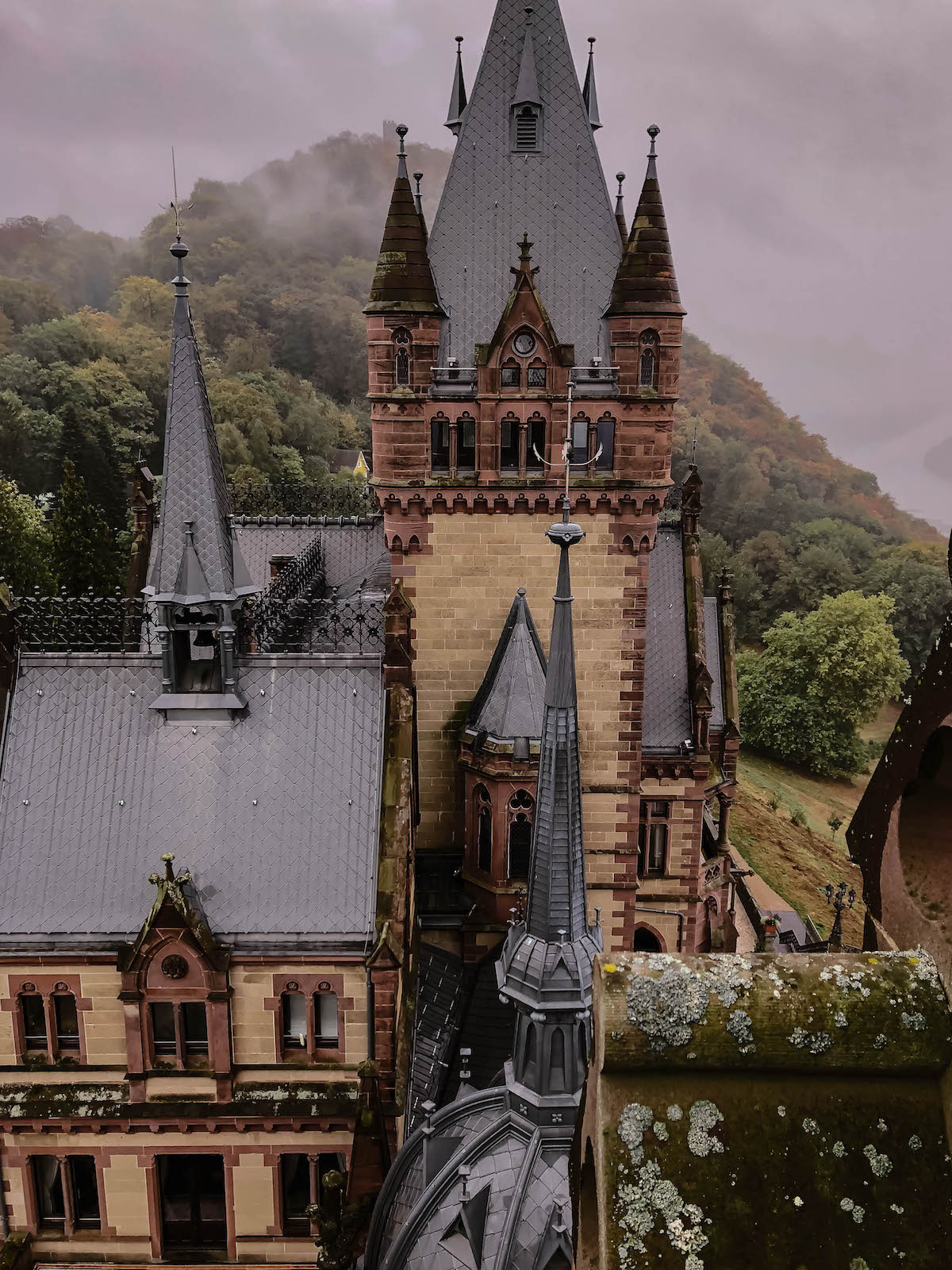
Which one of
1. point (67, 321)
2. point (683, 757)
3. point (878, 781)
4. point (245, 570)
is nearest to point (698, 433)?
point (67, 321)

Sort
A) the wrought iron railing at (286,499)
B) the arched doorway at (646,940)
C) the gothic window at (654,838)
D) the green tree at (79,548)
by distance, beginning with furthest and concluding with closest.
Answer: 1. the wrought iron railing at (286,499)
2. the green tree at (79,548)
3. the arched doorway at (646,940)
4. the gothic window at (654,838)

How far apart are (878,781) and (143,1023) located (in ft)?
53.7

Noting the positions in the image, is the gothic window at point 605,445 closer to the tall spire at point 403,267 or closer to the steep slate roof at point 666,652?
the tall spire at point 403,267

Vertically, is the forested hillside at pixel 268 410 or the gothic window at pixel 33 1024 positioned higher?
the forested hillside at pixel 268 410

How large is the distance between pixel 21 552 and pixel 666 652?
128 ft

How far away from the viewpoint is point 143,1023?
18.3m

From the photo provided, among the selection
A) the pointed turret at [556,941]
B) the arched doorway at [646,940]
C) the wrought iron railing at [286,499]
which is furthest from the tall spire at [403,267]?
the wrought iron railing at [286,499]

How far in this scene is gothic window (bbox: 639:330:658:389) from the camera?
77.6ft

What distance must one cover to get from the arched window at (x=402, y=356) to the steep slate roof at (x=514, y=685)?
5909 mm

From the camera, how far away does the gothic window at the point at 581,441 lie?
2408 cm

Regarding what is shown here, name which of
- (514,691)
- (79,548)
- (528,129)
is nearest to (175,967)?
(514,691)

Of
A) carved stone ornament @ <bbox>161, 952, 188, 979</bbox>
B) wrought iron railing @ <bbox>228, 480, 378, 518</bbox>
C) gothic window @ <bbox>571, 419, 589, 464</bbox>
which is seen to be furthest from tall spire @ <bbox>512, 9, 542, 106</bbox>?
wrought iron railing @ <bbox>228, 480, 378, 518</bbox>

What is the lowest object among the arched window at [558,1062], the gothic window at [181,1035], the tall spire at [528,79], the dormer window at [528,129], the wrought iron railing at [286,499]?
the gothic window at [181,1035]

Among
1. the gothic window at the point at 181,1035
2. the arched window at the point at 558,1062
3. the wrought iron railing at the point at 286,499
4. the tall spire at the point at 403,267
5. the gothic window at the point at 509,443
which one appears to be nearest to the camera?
the arched window at the point at 558,1062
